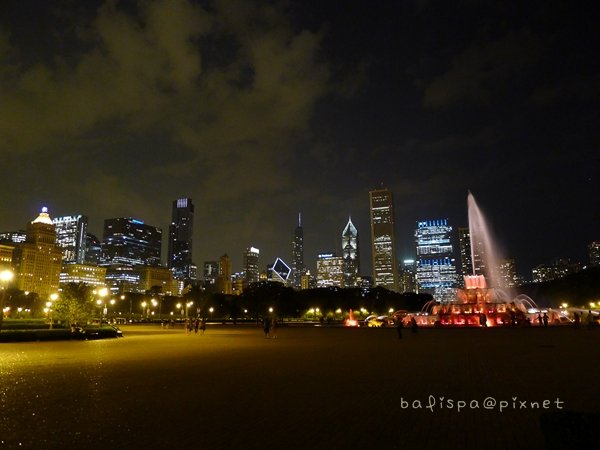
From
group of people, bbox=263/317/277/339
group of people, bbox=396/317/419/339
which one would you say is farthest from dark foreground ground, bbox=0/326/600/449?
group of people, bbox=263/317/277/339

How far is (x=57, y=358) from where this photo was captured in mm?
21969

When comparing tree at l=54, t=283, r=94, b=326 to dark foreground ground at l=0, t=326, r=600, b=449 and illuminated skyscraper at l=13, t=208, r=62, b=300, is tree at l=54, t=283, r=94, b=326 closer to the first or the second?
dark foreground ground at l=0, t=326, r=600, b=449

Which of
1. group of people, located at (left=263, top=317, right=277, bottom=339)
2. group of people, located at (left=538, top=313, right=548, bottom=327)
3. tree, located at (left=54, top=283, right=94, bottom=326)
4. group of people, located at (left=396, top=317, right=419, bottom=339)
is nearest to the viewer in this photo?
group of people, located at (left=396, top=317, right=419, bottom=339)

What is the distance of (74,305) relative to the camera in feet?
145

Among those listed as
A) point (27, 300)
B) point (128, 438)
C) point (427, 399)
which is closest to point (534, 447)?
point (427, 399)

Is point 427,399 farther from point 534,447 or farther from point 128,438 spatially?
point 128,438

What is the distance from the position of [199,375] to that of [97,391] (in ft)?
12.5

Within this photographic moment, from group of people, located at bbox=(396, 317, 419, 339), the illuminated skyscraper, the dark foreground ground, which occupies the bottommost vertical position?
the dark foreground ground

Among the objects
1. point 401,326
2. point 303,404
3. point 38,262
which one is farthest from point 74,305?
point 38,262

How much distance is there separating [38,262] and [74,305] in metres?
171

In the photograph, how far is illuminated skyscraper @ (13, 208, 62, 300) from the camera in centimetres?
18488

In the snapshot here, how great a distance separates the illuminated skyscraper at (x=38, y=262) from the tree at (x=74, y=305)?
515 ft

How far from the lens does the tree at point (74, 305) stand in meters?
44.4

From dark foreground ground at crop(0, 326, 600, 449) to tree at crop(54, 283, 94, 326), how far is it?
26397 millimetres
